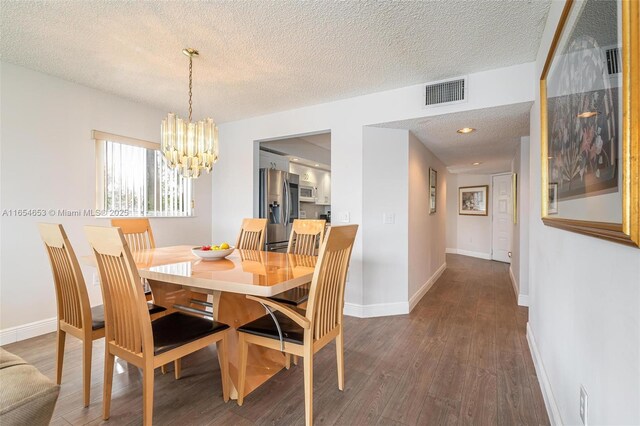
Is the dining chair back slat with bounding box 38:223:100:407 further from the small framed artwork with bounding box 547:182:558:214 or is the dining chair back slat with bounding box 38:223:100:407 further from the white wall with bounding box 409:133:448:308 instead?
the white wall with bounding box 409:133:448:308

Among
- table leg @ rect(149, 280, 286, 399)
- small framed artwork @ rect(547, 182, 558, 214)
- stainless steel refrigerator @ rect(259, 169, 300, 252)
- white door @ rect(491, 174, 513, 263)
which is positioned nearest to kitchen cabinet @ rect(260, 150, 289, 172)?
stainless steel refrigerator @ rect(259, 169, 300, 252)

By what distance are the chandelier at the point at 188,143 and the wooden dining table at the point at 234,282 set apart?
0.74 m

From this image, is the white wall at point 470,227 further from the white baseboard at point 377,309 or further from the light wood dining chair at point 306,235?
the light wood dining chair at point 306,235

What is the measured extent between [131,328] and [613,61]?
7.08ft

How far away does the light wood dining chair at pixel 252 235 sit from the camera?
305 centimetres

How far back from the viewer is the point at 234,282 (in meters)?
1.54

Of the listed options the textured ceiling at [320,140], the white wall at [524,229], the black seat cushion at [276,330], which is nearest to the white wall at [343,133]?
the textured ceiling at [320,140]

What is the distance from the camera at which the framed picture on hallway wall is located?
2.39 feet

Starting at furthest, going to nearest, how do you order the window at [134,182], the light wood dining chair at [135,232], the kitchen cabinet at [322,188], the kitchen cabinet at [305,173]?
1. the kitchen cabinet at [322,188]
2. the kitchen cabinet at [305,173]
3. the window at [134,182]
4. the light wood dining chair at [135,232]

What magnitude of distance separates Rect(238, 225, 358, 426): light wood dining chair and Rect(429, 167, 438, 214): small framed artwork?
3.13 meters

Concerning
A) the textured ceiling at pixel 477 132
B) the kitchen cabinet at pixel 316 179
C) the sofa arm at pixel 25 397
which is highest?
the textured ceiling at pixel 477 132

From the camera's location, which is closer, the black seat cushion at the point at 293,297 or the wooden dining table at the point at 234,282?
the wooden dining table at the point at 234,282

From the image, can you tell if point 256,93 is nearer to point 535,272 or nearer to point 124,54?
point 124,54

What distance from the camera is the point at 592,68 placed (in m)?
1.00
